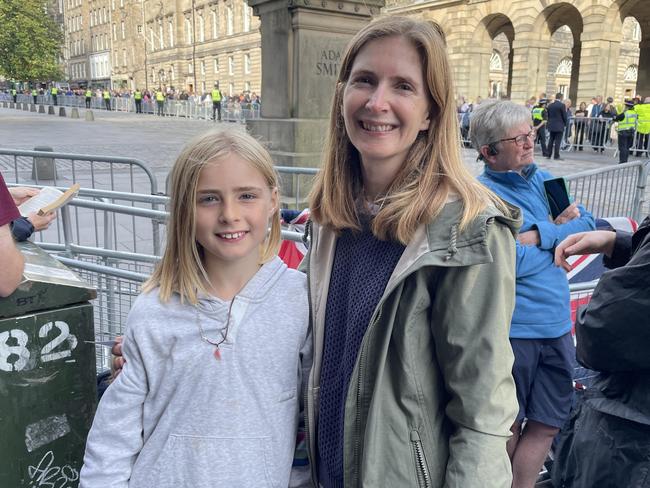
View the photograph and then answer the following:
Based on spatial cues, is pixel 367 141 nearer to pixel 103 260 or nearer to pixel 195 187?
pixel 195 187

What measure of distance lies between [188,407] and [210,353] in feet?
0.50

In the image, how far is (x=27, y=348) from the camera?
221 cm

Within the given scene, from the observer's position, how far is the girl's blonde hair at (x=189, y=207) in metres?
1.62

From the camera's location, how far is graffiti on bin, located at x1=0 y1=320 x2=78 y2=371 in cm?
216

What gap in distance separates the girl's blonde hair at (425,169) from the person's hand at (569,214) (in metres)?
1.35

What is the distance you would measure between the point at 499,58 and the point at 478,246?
5573 centimetres

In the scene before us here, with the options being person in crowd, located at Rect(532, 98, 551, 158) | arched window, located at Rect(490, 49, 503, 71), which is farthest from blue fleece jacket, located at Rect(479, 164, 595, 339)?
arched window, located at Rect(490, 49, 503, 71)

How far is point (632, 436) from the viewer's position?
1797mm

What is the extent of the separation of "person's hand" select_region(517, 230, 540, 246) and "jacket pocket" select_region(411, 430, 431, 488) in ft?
4.52

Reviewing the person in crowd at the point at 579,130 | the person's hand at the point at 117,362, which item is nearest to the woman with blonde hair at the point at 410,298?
the person's hand at the point at 117,362

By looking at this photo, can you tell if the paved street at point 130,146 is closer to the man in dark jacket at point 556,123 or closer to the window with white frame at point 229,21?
the man in dark jacket at point 556,123

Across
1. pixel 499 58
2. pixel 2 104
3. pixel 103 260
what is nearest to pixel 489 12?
pixel 499 58

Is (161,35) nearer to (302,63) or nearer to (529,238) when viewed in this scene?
(302,63)

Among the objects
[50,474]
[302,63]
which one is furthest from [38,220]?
[302,63]
